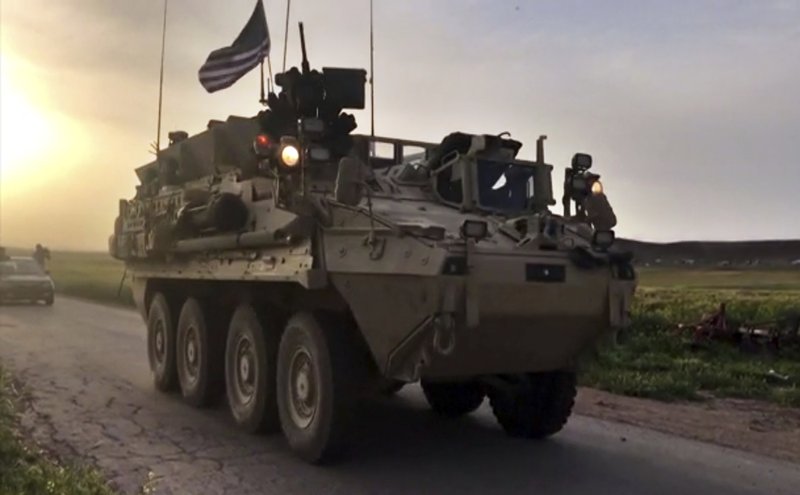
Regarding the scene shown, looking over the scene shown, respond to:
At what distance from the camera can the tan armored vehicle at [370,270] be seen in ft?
22.5

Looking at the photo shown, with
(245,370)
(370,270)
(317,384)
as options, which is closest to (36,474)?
(317,384)

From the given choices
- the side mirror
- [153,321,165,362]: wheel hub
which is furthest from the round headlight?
[153,321,165,362]: wheel hub

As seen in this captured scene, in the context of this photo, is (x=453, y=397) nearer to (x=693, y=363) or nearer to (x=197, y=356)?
(x=197, y=356)

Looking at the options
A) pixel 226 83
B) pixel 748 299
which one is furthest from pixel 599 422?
pixel 748 299

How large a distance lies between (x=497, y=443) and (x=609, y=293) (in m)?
1.81

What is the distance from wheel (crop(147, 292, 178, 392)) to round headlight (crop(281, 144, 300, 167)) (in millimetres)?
4180

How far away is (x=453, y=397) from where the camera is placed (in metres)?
9.67

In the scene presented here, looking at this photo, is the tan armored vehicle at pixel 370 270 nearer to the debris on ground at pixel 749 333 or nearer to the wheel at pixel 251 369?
the wheel at pixel 251 369

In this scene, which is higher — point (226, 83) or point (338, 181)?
point (226, 83)

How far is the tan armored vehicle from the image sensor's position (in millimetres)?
6863

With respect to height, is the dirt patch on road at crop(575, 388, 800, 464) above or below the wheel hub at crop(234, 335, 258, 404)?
below

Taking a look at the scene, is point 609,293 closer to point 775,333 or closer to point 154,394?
point 154,394

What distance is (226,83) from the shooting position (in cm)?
1142

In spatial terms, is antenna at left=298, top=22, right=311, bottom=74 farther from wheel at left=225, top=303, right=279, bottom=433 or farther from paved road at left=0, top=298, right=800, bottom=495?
paved road at left=0, top=298, right=800, bottom=495
